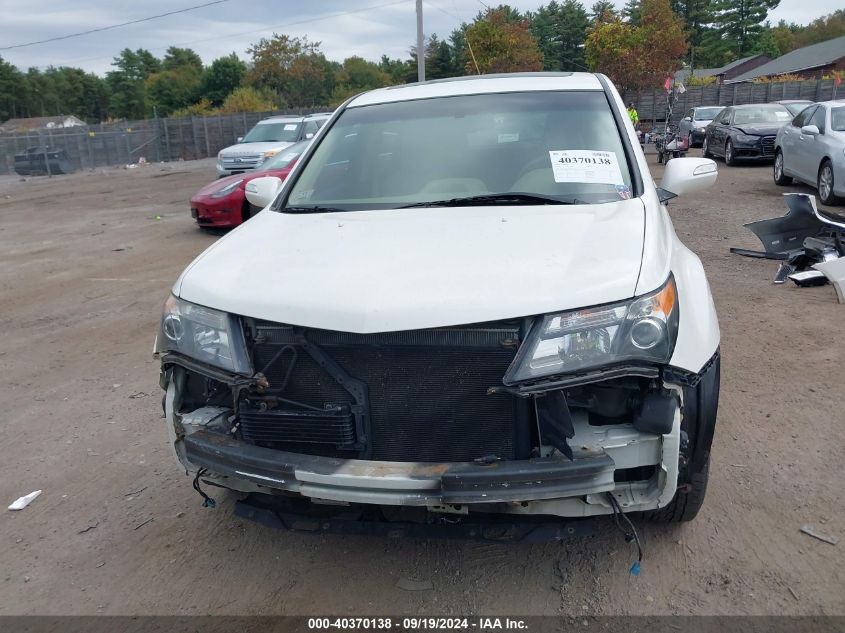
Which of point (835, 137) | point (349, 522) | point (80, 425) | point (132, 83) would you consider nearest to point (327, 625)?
point (349, 522)

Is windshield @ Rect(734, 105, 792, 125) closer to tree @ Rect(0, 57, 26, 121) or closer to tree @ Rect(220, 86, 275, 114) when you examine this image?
tree @ Rect(220, 86, 275, 114)

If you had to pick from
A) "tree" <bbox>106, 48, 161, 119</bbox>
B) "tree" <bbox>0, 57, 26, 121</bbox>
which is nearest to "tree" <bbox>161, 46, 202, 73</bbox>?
"tree" <bbox>106, 48, 161, 119</bbox>

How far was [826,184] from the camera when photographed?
11.4 m

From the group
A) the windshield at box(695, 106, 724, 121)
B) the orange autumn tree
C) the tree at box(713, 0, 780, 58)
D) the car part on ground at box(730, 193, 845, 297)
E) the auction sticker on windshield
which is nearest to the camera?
the auction sticker on windshield

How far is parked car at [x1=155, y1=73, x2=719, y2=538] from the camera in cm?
249

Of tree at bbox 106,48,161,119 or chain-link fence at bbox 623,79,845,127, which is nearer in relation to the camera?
chain-link fence at bbox 623,79,845,127

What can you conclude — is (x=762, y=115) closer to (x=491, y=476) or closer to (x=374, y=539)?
(x=374, y=539)

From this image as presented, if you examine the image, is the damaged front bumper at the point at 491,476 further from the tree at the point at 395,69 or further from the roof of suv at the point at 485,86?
the tree at the point at 395,69

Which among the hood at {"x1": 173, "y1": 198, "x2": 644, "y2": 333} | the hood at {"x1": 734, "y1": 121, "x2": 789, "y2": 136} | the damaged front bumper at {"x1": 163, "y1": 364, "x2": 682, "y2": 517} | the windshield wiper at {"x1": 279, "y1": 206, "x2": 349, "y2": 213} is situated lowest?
the hood at {"x1": 734, "y1": 121, "x2": 789, "y2": 136}

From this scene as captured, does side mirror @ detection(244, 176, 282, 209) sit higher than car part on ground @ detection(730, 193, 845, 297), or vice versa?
side mirror @ detection(244, 176, 282, 209)

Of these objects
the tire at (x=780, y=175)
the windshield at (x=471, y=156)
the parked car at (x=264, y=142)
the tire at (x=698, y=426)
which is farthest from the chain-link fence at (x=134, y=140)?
the tire at (x=698, y=426)

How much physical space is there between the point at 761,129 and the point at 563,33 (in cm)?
6203

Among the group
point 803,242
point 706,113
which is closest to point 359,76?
point 706,113

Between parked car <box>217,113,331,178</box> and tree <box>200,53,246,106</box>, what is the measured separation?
224 feet
